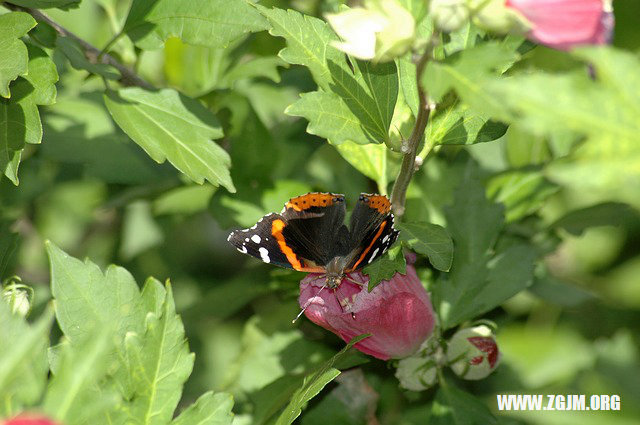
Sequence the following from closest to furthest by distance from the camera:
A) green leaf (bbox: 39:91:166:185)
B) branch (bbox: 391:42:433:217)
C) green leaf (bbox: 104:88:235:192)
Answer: branch (bbox: 391:42:433:217), green leaf (bbox: 104:88:235:192), green leaf (bbox: 39:91:166:185)

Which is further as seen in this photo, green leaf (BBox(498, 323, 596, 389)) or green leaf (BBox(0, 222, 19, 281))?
green leaf (BBox(498, 323, 596, 389))

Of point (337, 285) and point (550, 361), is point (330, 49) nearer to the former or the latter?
point (337, 285)

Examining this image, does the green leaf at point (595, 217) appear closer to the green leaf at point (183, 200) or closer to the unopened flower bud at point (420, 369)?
the unopened flower bud at point (420, 369)

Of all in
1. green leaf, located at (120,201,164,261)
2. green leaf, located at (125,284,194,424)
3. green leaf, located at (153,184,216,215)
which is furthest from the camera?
green leaf, located at (120,201,164,261)

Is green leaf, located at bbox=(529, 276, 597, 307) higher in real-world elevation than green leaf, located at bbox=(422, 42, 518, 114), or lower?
lower

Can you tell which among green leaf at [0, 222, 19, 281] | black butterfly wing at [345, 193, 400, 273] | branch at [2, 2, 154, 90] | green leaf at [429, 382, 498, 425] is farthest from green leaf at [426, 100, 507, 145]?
A: green leaf at [0, 222, 19, 281]

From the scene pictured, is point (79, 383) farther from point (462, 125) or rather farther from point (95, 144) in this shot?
point (95, 144)

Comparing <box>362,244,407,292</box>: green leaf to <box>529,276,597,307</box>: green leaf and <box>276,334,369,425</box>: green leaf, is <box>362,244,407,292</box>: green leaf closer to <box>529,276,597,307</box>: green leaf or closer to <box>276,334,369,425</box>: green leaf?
<box>276,334,369,425</box>: green leaf

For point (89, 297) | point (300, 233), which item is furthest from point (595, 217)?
point (89, 297)
